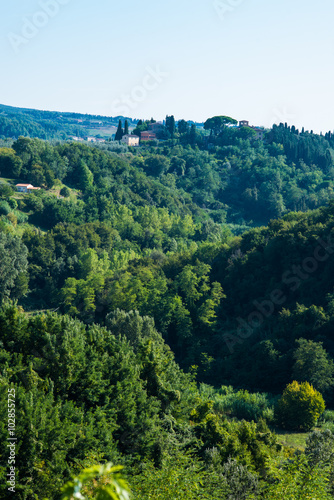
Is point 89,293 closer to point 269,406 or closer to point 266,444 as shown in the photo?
point 269,406

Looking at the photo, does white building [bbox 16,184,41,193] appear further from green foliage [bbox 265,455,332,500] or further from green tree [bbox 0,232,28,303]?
green foliage [bbox 265,455,332,500]

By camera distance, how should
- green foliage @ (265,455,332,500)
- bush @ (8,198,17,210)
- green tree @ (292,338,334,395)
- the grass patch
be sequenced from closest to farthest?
green foliage @ (265,455,332,500)
the grass patch
green tree @ (292,338,334,395)
bush @ (8,198,17,210)

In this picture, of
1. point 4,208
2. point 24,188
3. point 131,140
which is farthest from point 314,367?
point 131,140

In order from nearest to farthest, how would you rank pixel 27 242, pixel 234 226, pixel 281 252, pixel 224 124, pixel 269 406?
pixel 269 406 → pixel 281 252 → pixel 27 242 → pixel 234 226 → pixel 224 124

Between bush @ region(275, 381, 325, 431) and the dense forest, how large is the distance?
0.33 feet

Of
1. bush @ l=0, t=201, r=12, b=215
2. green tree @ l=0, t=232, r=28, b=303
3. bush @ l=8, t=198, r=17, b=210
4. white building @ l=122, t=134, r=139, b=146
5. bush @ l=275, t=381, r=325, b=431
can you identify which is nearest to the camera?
bush @ l=275, t=381, r=325, b=431

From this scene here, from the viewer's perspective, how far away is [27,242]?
228ft

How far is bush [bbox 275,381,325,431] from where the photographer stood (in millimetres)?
32688

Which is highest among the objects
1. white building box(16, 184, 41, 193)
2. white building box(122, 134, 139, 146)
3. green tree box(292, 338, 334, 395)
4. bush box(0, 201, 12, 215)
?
white building box(122, 134, 139, 146)

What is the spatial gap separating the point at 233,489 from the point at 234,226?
8172 cm

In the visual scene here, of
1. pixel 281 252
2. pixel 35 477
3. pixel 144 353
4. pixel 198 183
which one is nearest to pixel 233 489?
pixel 35 477

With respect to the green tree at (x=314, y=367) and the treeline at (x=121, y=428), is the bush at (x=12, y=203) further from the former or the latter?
the green tree at (x=314, y=367)

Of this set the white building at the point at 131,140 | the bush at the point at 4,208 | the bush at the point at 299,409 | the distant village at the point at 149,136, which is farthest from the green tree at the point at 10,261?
the distant village at the point at 149,136

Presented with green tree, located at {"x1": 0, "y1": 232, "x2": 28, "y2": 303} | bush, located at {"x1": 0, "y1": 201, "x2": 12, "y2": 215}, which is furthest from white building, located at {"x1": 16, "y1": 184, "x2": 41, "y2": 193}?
green tree, located at {"x1": 0, "y1": 232, "x2": 28, "y2": 303}
